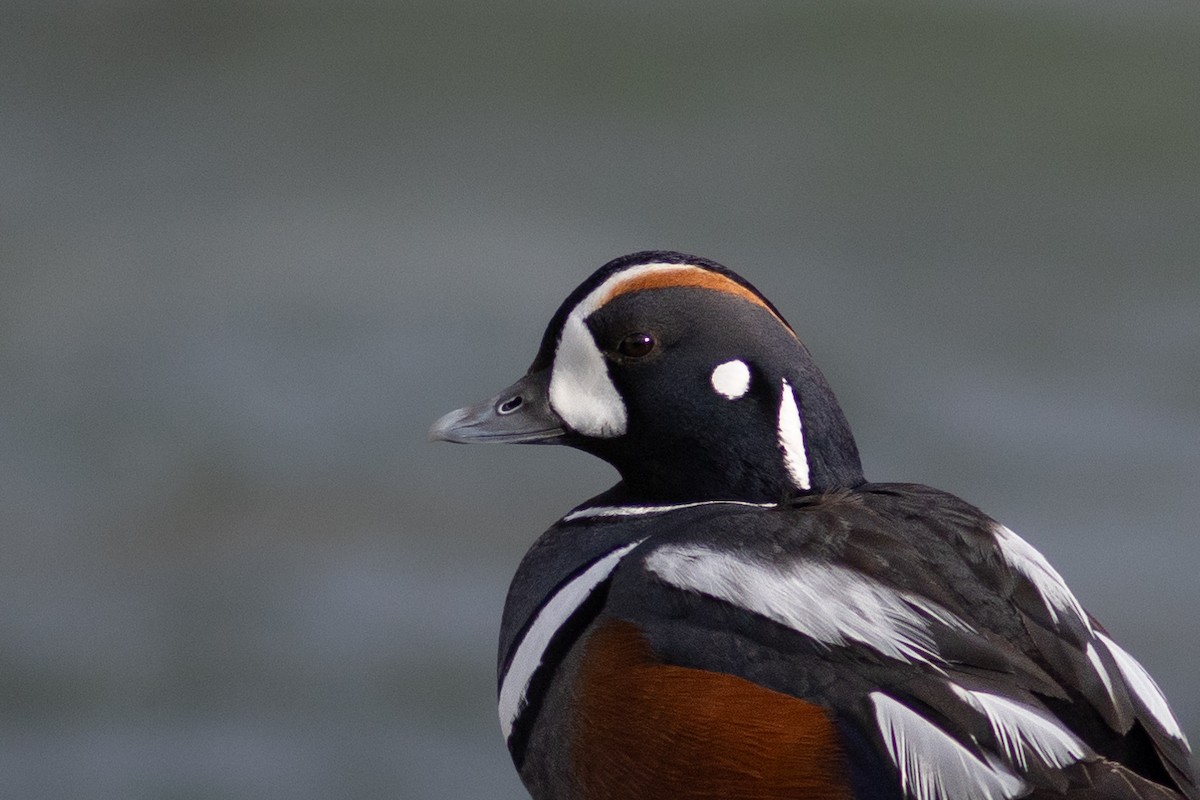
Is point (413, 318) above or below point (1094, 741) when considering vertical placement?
above

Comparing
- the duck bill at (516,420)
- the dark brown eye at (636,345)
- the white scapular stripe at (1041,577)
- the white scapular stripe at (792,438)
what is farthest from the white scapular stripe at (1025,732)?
the duck bill at (516,420)

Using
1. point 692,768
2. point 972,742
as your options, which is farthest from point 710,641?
point 972,742

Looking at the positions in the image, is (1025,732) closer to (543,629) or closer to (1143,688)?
(1143,688)

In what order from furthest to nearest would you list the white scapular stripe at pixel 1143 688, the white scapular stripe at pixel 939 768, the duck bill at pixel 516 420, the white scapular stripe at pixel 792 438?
1. the duck bill at pixel 516 420
2. the white scapular stripe at pixel 792 438
3. the white scapular stripe at pixel 1143 688
4. the white scapular stripe at pixel 939 768

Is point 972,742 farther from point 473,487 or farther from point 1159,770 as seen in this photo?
point 473,487

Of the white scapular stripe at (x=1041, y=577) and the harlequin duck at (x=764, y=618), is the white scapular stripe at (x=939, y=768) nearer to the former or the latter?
the harlequin duck at (x=764, y=618)

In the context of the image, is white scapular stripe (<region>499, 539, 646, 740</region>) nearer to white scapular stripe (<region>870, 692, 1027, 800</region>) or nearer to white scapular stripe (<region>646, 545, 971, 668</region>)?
white scapular stripe (<region>646, 545, 971, 668</region>)
